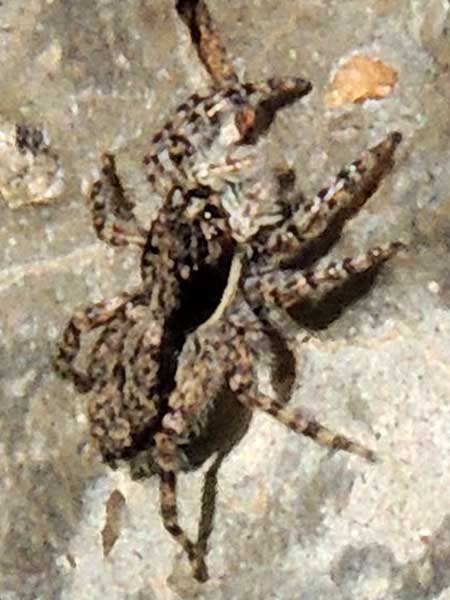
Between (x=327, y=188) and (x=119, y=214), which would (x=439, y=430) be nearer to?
(x=327, y=188)

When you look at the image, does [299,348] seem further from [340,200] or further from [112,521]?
[112,521]

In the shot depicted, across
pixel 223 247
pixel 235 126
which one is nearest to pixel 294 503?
pixel 223 247

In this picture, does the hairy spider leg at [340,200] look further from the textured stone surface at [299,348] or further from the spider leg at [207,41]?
the spider leg at [207,41]

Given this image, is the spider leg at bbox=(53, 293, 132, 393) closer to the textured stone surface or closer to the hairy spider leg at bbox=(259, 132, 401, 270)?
the textured stone surface

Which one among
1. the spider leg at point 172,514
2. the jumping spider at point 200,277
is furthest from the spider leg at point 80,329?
the spider leg at point 172,514

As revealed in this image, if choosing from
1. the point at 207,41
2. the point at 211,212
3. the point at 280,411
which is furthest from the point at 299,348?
the point at 207,41

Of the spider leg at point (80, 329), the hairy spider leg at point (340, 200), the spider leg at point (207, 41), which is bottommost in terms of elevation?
the spider leg at point (80, 329)

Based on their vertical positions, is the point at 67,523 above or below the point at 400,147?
below

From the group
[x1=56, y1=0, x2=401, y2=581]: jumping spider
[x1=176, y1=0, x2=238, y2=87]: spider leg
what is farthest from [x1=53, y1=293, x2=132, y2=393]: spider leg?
[x1=176, y1=0, x2=238, y2=87]: spider leg
